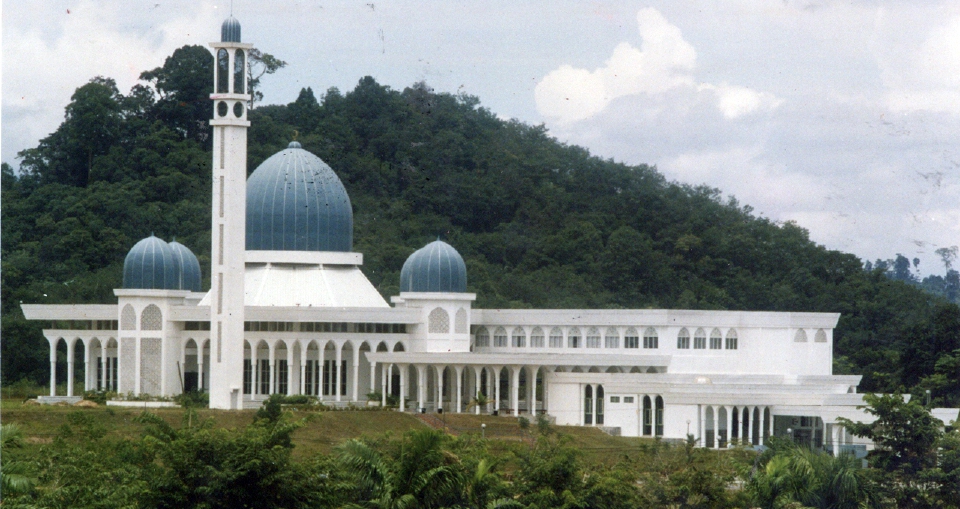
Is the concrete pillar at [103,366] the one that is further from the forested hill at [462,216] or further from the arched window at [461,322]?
the arched window at [461,322]

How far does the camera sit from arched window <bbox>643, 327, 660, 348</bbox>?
74062 millimetres

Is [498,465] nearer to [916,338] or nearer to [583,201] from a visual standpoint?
[916,338]

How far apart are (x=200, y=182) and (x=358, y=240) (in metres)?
9.43

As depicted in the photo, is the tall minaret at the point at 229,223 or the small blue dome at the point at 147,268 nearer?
the tall minaret at the point at 229,223

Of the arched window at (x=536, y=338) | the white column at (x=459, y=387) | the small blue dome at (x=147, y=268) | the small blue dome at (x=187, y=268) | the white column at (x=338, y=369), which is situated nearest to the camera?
the small blue dome at (x=147, y=268)

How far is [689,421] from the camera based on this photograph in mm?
65562

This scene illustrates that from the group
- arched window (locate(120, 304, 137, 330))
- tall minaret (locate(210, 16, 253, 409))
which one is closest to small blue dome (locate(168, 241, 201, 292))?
arched window (locate(120, 304, 137, 330))

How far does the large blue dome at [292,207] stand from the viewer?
2844 inches

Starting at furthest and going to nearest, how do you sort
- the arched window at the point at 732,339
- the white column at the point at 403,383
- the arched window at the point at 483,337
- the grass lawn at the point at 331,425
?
1. the arched window at the point at 483,337
2. the arched window at the point at 732,339
3. the white column at the point at 403,383
4. the grass lawn at the point at 331,425

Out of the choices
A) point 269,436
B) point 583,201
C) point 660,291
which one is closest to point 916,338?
point 660,291

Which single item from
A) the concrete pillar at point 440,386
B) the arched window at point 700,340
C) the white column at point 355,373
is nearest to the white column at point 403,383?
the concrete pillar at point 440,386

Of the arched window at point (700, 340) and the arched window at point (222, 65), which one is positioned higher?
the arched window at point (222, 65)

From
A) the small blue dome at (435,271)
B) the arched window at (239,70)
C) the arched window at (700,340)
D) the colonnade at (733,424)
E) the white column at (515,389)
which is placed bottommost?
the colonnade at (733,424)

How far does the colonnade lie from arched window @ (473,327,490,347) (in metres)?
12.8
